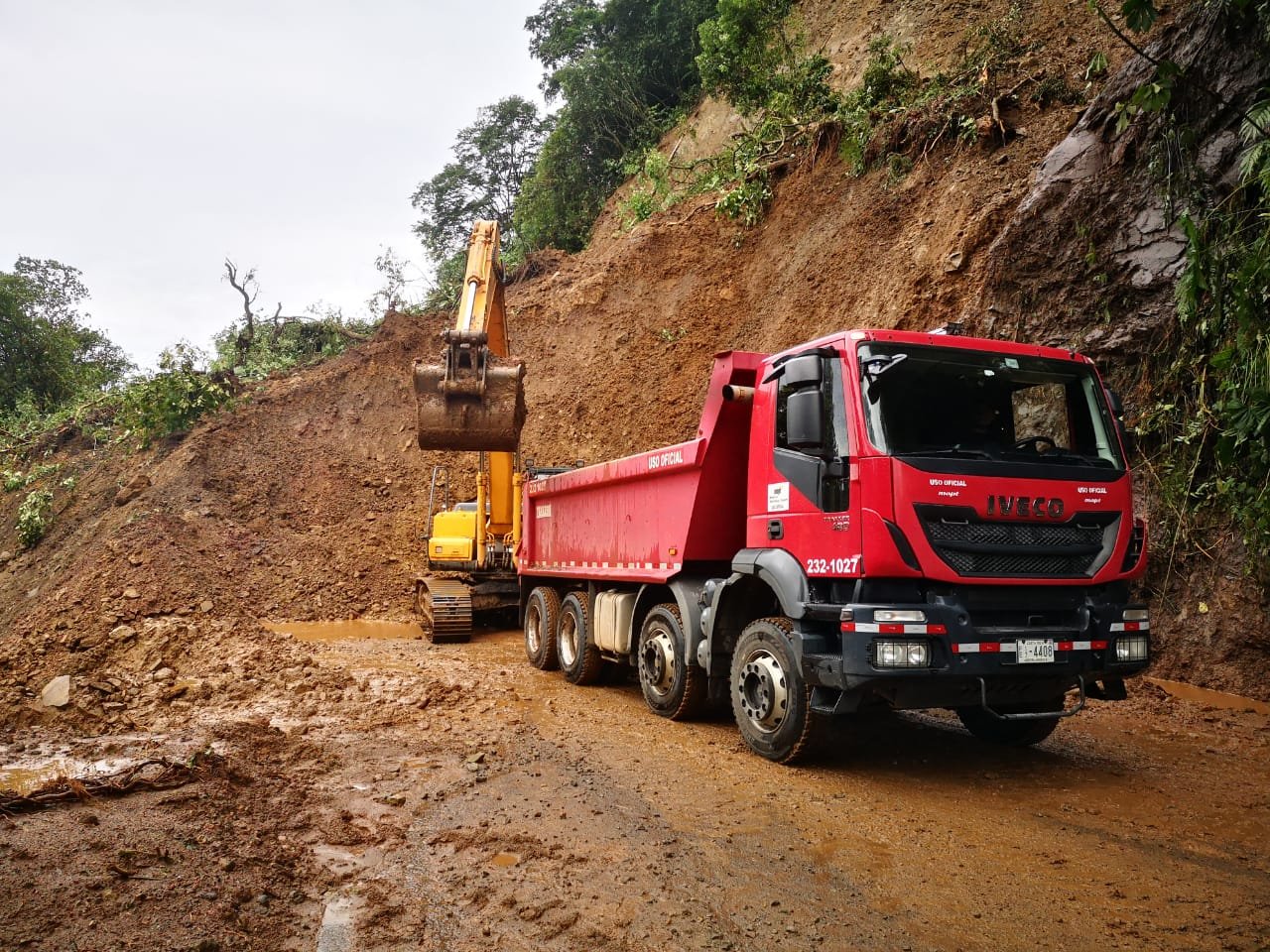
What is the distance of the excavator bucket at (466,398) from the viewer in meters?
10.2

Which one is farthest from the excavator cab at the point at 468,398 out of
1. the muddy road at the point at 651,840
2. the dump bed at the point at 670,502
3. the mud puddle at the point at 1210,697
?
the mud puddle at the point at 1210,697

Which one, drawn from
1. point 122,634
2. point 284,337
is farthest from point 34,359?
point 122,634

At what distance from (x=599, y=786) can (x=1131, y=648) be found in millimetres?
3497

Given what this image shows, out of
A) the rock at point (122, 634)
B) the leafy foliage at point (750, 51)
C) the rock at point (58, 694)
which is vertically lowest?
the rock at point (58, 694)

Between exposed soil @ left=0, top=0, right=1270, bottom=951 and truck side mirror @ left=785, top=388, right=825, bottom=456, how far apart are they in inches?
83.9

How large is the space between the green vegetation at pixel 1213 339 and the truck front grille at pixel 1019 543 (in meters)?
0.91

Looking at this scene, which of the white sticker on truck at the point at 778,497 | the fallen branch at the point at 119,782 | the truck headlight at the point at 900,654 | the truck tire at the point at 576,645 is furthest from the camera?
the truck tire at the point at 576,645

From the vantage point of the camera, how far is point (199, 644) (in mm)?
12078

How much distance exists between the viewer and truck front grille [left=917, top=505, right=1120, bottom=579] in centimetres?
526

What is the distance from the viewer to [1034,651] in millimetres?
5352

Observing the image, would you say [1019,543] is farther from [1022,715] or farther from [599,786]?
[599,786]

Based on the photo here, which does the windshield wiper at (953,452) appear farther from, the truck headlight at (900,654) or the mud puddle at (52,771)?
the mud puddle at (52,771)

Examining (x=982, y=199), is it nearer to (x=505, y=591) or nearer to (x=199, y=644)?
(x=505, y=591)

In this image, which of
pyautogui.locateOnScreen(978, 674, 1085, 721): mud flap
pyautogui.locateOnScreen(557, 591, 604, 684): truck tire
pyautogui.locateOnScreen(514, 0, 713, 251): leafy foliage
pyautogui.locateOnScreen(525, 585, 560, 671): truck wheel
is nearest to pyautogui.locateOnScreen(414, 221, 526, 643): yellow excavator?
pyautogui.locateOnScreen(525, 585, 560, 671): truck wheel
